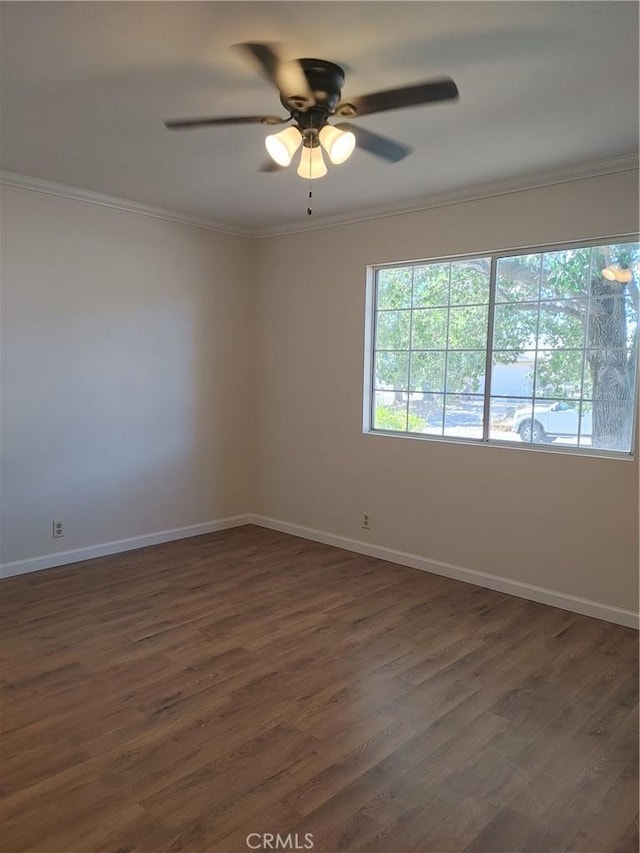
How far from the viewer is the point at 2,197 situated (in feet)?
12.4

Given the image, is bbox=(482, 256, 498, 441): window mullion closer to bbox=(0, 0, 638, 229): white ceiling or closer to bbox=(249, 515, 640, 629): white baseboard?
bbox=(0, 0, 638, 229): white ceiling

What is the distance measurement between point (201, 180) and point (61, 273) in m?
1.19

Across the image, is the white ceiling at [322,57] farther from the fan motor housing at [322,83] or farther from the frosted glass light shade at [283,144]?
the frosted glass light shade at [283,144]

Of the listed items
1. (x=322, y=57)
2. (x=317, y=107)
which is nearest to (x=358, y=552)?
(x=317, y=107)

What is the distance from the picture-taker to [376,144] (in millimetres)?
2508

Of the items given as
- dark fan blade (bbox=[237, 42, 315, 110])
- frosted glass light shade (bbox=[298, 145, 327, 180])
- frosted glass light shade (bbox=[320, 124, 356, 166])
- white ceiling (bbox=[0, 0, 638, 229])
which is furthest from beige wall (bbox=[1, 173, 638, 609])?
dark fan blade (bbox=[237, 42, 315, 110])

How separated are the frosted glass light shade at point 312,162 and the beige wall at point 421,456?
1.74 m

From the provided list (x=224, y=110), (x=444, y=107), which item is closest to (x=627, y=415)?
(x=444, y=107)

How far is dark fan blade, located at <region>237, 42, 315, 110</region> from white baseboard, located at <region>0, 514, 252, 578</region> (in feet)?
11.1

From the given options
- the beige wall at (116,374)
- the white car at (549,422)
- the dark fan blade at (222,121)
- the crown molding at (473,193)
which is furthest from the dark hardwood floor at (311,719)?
the crown molding at (473,193)

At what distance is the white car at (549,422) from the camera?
11.9 ft

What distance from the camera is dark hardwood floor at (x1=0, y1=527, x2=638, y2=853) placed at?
1901mm

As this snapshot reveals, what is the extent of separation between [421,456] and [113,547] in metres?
2.41

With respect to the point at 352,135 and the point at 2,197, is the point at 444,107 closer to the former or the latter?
the point at 352,135
